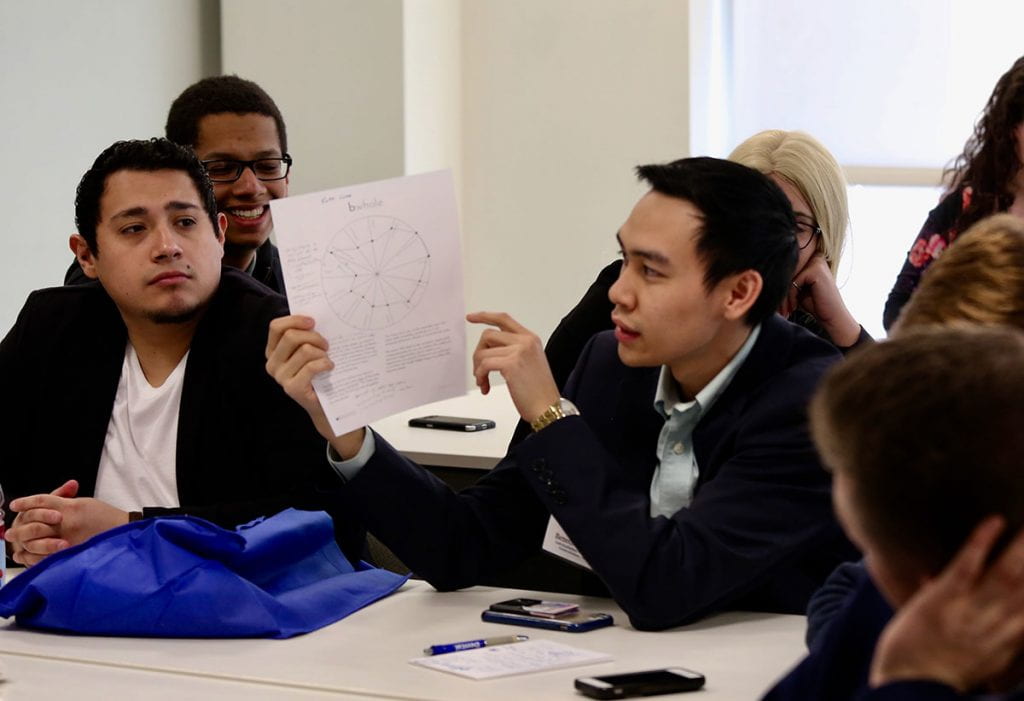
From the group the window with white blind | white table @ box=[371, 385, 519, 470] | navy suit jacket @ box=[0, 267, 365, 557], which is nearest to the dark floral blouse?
white table @ box=[371, 385, 519, 470]

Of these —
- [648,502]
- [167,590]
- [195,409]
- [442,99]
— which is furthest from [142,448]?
[442,99]

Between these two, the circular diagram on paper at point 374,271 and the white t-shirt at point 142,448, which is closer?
the circular diagram on paper at point 374,271

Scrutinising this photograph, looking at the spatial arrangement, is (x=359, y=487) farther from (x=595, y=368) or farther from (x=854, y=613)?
(x=854, y=613)

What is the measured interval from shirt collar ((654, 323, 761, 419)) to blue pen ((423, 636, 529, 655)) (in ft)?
1.43

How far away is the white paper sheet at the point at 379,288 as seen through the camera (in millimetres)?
1969

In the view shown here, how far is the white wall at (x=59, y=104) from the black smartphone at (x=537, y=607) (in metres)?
2.86

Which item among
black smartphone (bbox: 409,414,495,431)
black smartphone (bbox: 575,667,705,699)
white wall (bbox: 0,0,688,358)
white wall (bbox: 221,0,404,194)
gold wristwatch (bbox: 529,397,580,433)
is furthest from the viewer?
white wall (bbox: 221,0,404,194)

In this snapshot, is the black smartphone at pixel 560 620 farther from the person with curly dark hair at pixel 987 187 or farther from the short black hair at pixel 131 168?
the person with curly dark hair at pixel 987 187

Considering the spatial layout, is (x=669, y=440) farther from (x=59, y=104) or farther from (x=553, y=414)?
(x=59, y=104)

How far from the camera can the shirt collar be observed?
2.09 metres

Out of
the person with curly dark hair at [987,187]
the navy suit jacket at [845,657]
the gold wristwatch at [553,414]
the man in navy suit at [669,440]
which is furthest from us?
the person with curly dark hair at [987,187]

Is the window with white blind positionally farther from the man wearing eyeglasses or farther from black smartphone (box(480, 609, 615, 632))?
black smartphone (box(480, 609, 615, 632))

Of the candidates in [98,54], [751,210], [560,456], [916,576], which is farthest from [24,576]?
[98,54]

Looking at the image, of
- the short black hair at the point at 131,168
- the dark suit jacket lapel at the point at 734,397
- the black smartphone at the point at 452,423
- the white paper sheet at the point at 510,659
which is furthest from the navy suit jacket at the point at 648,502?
the black smartphone at the point at 452,423
